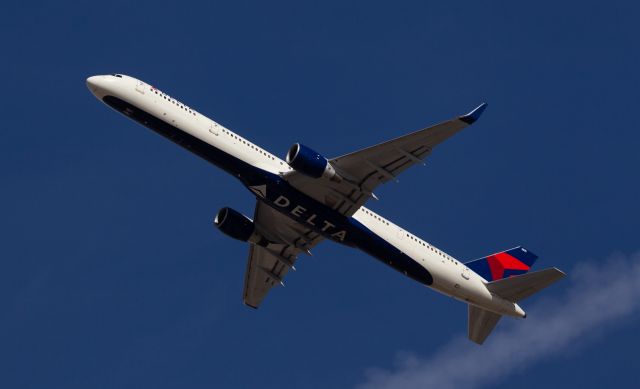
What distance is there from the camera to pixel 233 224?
8006cm

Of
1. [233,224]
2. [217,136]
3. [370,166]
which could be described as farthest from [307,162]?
[233,224]

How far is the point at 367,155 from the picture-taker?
7088 cm

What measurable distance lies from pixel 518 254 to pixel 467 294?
299 inches

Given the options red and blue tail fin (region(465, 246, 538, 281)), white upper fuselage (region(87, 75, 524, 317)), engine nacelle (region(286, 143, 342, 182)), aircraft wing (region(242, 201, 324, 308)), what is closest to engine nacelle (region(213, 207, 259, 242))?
aircraft wing (region(242, 201, 324, 308))

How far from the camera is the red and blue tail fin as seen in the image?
80.6 m

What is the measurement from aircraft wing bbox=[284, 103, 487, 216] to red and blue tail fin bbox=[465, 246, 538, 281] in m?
11.6

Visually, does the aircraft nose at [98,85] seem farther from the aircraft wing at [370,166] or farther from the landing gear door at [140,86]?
the aircraft wing at [370,166]

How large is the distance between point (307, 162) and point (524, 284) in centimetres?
1767

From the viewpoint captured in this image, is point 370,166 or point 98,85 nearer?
point 370,166

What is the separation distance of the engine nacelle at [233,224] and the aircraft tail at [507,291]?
53.7ft

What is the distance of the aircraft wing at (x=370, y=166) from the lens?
6856cm

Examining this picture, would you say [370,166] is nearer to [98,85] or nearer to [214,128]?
[214,128]

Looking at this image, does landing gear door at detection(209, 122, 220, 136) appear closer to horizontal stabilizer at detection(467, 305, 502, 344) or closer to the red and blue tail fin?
the red and blue tail fin

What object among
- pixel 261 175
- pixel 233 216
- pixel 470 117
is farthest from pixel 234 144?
pixel 470 117
